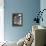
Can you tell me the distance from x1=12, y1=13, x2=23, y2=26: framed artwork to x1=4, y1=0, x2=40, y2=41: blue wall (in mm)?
127

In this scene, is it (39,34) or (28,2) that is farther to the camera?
(28,2)

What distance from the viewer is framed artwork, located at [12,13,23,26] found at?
220 inches

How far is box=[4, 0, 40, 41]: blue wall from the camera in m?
5.52

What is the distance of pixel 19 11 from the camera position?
5.56m

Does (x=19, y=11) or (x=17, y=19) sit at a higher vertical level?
(x=19, y=11)

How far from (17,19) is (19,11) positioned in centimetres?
35

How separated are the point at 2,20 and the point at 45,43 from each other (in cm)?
344

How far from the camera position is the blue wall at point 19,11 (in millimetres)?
5523

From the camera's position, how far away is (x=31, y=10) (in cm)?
552

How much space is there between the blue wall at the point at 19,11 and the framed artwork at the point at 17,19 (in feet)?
0.42

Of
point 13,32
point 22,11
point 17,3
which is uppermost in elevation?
point 17,3

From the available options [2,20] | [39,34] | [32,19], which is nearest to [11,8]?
[2,20]

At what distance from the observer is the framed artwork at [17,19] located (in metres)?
5.58

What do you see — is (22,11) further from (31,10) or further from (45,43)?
(45,43)
